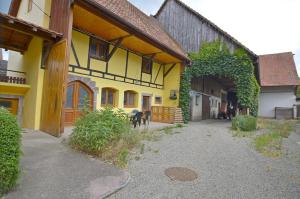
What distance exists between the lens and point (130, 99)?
11672mm

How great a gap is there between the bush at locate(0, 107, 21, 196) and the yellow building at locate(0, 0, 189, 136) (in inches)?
127

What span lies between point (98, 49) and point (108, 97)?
2439 mm

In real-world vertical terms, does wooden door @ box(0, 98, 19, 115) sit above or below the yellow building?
below

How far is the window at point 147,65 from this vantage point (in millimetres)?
12477

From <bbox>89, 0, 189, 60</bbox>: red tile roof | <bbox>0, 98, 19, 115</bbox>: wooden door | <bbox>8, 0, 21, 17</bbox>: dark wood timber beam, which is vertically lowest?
<bbox>0, 98, 19, 115</bbox>: wooden door

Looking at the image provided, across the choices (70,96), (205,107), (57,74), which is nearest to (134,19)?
(70,96)

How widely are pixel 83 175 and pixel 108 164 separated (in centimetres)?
75

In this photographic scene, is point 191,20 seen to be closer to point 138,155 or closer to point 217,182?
point 138,155

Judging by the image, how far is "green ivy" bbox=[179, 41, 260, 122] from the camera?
12.2 m

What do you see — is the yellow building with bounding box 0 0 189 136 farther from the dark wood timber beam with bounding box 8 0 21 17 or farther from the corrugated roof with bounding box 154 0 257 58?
the corrugated roof with bounding box 154 0 257 58

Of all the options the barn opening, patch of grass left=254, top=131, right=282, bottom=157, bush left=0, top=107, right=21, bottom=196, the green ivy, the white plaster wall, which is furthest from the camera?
the white plaster wall

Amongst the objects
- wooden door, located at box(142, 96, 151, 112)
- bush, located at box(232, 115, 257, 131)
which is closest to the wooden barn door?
wooden door, located at box(142, 96, 151, 112)

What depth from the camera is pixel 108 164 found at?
441 cm

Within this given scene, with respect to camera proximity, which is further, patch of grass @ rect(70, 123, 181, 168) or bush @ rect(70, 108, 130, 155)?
bush @ rect(70, 108, 130, 155)
